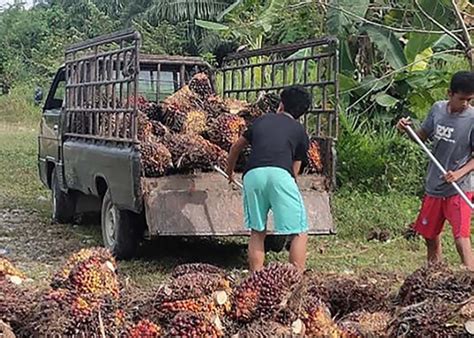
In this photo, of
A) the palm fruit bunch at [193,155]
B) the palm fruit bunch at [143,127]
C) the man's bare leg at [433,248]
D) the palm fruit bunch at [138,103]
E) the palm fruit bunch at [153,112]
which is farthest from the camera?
the palm fruit bunch at [153,112]

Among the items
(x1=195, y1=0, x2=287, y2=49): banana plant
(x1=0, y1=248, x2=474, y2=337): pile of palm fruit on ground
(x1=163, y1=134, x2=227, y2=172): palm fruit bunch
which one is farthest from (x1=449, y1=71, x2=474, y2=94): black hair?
(x1=195, y1=0, x2=287, y2=49): banana plant

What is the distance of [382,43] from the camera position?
10.2 metres

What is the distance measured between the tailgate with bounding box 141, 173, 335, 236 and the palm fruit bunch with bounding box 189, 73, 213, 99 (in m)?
1.73

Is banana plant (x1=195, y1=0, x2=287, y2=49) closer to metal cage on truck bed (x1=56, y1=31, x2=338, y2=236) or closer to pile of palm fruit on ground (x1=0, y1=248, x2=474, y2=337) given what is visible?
metal cage on truck bed (x1=56, y1=31, x2=338, y2=236)

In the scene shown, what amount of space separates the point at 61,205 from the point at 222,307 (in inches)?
289

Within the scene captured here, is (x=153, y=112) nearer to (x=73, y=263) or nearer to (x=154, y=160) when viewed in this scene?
(x=154, y=160)

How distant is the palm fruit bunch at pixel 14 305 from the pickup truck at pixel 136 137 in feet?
12.5

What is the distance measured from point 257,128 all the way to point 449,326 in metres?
3.69

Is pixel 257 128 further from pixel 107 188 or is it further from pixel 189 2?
pixel 189 2

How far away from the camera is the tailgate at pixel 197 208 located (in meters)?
6.96

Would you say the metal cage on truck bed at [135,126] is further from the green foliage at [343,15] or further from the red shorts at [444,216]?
the red shorts at [444,216]

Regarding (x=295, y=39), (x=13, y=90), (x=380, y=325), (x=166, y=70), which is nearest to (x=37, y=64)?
(x=13, y=90)

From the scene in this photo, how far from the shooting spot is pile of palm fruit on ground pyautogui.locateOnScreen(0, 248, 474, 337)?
9.16 feet

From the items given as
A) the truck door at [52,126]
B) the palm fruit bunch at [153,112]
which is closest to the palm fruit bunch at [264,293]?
the palm fruit bunch at [153,112]
